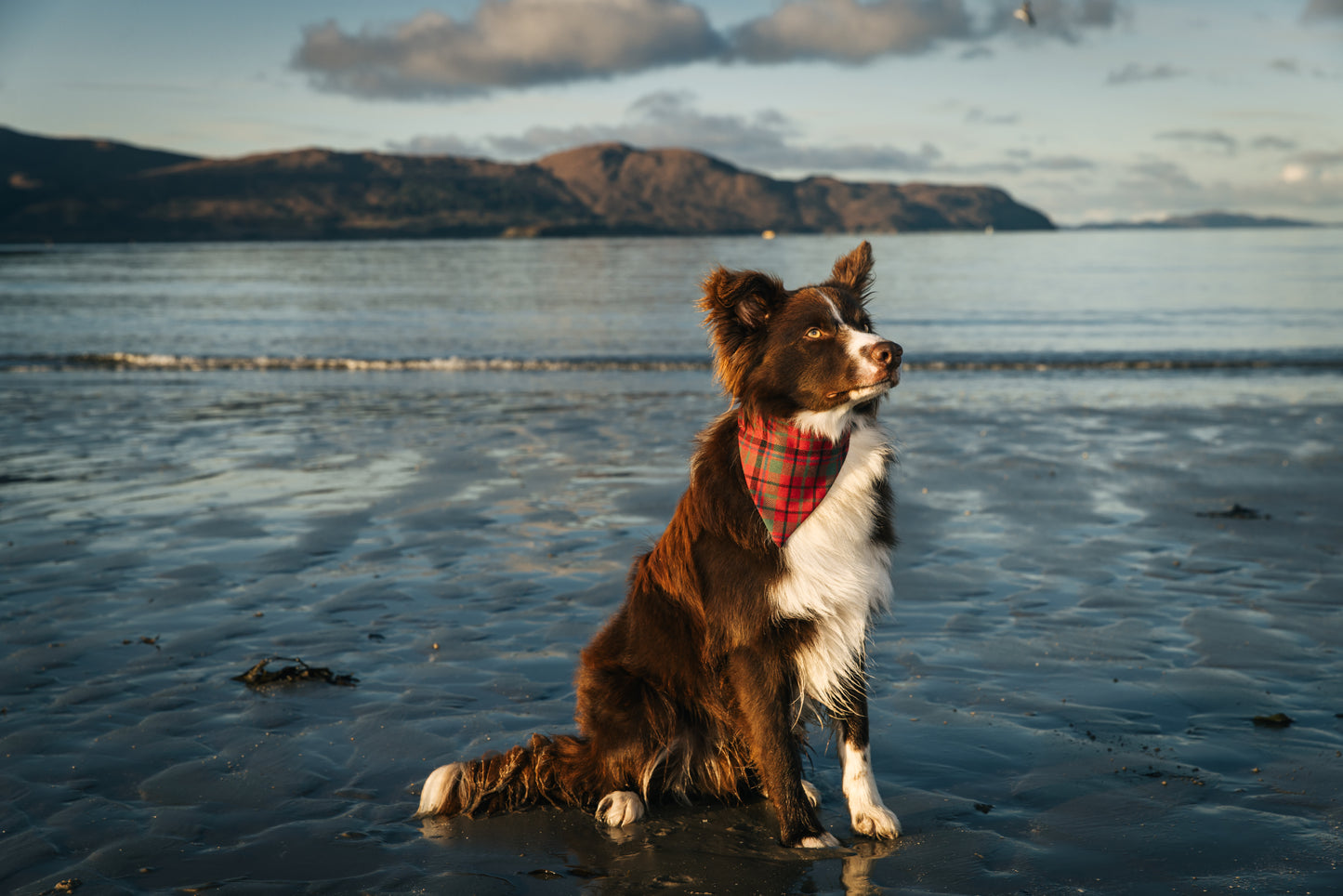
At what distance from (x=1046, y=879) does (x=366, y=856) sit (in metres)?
2.72

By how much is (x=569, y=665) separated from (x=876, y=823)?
240cm

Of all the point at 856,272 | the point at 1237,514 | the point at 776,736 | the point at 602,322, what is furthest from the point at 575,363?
the point at 776,736

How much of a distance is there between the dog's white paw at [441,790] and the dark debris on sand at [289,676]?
5.38 ft

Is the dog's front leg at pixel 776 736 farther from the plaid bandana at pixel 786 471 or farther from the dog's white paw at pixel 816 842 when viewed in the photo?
the plaid bandana at pixel 786 471

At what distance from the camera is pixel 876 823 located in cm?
417

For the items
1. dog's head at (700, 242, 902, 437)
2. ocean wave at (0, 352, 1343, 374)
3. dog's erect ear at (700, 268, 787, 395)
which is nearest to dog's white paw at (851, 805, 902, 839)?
dog's head at (700, 242, 902, 437)

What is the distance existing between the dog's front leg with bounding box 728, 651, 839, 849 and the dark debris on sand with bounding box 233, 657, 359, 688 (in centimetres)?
275

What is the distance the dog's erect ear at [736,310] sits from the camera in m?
3.96

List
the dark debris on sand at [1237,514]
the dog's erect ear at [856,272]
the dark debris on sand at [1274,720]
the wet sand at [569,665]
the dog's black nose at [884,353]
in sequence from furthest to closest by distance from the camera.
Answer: the dark debris on sand at [1237,514] < the dark debris on sand at [1274,720] < the dog's erect ear at [856,272] < the wet sand at [569,665] < the dog's black nose at [884,353]

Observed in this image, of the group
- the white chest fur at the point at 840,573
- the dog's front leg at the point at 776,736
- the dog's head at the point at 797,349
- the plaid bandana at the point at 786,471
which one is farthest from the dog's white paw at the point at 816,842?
the dog's head at the point at 797,349

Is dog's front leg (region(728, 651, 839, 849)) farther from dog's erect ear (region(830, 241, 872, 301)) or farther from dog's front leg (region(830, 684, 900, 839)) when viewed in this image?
dog's erect ear (region(830, 241, 872, 301))

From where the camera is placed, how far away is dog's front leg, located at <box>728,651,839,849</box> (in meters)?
3.98

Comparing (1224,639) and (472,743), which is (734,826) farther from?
(1224,639)

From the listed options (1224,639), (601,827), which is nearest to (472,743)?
(601,827)
